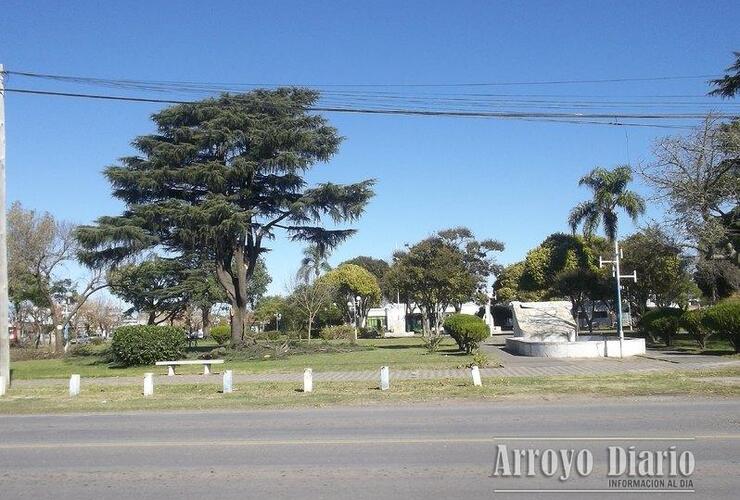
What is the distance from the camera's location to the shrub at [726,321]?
963 inches

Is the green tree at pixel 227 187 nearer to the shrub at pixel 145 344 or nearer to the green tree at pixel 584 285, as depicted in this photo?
the shrub at pixel 145 344

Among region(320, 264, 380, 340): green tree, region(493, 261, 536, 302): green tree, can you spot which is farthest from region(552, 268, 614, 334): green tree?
region(320, 264, 380, 340): green tree

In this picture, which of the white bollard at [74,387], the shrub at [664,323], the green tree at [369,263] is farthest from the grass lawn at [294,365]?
the green tree at [369,263]

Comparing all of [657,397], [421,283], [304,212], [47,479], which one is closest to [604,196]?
[421,283]

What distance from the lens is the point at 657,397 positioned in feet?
50.2

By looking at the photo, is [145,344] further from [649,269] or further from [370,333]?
[370,333]

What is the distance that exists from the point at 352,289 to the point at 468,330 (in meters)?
42.5

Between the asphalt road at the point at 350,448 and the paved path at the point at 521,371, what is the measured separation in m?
6.64

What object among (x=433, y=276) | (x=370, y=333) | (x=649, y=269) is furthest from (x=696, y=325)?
(x=370, y=333)

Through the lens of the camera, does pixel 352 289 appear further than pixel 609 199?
Yes

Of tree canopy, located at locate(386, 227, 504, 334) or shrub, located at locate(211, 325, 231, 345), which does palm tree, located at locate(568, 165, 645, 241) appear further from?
shrub, located at locate(211, 325, 231, 345)

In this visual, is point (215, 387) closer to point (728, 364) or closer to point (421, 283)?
point (728, 364)

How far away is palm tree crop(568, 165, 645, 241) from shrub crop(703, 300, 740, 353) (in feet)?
77.6

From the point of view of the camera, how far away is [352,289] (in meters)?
71.6
